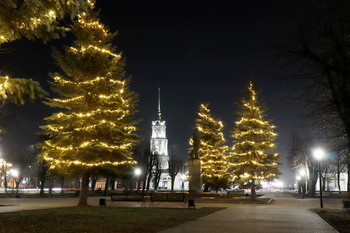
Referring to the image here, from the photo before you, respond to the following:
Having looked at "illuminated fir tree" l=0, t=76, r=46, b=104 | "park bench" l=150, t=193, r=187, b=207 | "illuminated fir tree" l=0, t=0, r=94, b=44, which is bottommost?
"park bench" l=150, t=193, r=187, b=207

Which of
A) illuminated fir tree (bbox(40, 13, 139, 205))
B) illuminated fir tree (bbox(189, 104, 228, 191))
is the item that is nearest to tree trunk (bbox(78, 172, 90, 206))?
illuminated fir tree (bbox(40, 13, 139, 205))

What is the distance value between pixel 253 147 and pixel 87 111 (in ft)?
61.4

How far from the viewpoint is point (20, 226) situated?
12641 millimetres

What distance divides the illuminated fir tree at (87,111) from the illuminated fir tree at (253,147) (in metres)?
15.3

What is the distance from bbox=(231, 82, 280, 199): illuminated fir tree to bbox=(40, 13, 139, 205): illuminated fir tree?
50.2ft

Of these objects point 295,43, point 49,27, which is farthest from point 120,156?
point 49,27

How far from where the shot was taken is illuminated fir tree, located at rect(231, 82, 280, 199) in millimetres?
37250

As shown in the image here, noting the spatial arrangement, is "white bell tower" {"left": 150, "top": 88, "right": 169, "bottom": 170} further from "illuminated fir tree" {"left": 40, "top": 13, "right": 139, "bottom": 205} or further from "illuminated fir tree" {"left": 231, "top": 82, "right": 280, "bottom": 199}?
"illuminated fir tree" {"left": 40, "top": 13, "right": 139, "bottom": 205}

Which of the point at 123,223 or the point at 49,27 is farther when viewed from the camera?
the point at 123,223

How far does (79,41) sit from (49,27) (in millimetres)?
18226

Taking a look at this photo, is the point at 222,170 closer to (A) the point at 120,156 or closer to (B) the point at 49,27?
(A) the point at 120,156

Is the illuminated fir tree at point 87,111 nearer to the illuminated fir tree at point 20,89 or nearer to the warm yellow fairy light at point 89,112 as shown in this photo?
the warm yellow fairy light at point 89,112

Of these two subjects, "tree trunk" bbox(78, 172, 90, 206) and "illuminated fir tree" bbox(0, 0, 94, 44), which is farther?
"tree trunk" bbox(78, 172, 90, 206)

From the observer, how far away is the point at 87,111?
25.0m
